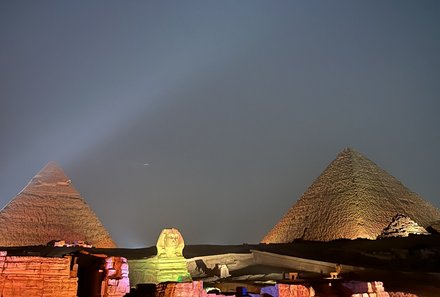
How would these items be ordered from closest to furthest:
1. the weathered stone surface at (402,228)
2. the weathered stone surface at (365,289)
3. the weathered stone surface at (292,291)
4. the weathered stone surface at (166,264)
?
the weathered stone surface at (292,291), the weathered stone surface at (365,289), the weathered stone surface at (166,264), the weathered stone surface at (402,228)

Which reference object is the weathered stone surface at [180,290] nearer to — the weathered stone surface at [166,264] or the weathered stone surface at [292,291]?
the weathered stone surface at [292,291]

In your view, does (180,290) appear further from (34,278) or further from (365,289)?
(365,289)

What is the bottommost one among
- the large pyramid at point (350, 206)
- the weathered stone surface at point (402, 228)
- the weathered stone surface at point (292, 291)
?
the weathered stone surface at point (292, 291)

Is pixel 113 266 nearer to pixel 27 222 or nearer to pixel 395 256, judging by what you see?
pixel 395 256

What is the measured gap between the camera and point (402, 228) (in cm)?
4025

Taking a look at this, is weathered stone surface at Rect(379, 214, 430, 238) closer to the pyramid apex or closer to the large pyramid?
the large pyramid

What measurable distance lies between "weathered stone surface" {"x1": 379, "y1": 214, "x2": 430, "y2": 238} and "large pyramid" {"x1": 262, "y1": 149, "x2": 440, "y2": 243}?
122 cm

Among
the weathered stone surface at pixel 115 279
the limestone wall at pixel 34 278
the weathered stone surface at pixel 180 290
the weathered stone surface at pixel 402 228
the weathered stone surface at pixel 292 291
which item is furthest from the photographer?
the weathered stone surface at pixel 402 228

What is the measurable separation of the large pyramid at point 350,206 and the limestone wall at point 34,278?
1400 inches

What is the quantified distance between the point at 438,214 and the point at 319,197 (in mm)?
10151

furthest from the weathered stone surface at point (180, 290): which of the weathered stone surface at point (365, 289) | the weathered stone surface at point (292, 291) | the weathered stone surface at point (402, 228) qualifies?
the weathered stone surface at point (402, 228)

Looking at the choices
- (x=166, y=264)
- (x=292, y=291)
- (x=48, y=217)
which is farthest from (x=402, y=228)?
(x=292, y=291)

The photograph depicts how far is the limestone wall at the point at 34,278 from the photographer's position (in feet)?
28.3

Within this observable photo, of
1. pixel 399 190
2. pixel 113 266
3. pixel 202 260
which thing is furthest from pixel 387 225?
pixel 113 266
